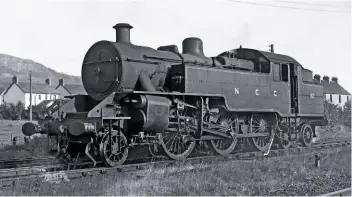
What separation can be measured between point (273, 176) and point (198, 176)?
1680 millimetres

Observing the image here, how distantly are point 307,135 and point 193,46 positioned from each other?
6.14 metres

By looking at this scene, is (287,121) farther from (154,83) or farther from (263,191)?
(263,191)

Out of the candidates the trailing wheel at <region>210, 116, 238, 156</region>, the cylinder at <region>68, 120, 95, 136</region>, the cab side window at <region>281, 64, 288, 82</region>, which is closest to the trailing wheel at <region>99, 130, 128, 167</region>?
the cylinder at <region>68, 120, 95, 136</region>

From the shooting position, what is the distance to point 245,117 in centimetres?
1277

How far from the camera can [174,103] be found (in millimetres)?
10562

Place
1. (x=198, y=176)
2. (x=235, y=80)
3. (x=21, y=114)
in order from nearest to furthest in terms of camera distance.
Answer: (x=198, y=176), (x=235, y=80), (x=21, y=114)

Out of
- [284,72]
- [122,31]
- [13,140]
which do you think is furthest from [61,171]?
[284,72]

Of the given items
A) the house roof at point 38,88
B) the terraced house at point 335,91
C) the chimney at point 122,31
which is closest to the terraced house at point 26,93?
the house roof at point 38,88

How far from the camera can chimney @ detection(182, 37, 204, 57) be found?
1245 centimetres

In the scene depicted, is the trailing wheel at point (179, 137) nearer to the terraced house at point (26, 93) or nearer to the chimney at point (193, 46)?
the chimney at point (193, 46)

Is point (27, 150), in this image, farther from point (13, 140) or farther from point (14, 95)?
point (14, 95)

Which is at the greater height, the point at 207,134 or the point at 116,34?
the point at 116,34

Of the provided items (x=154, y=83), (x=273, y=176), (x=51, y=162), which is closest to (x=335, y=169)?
(x=273, y=176)

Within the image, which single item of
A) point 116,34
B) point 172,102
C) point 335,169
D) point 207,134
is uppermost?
point 116,34
